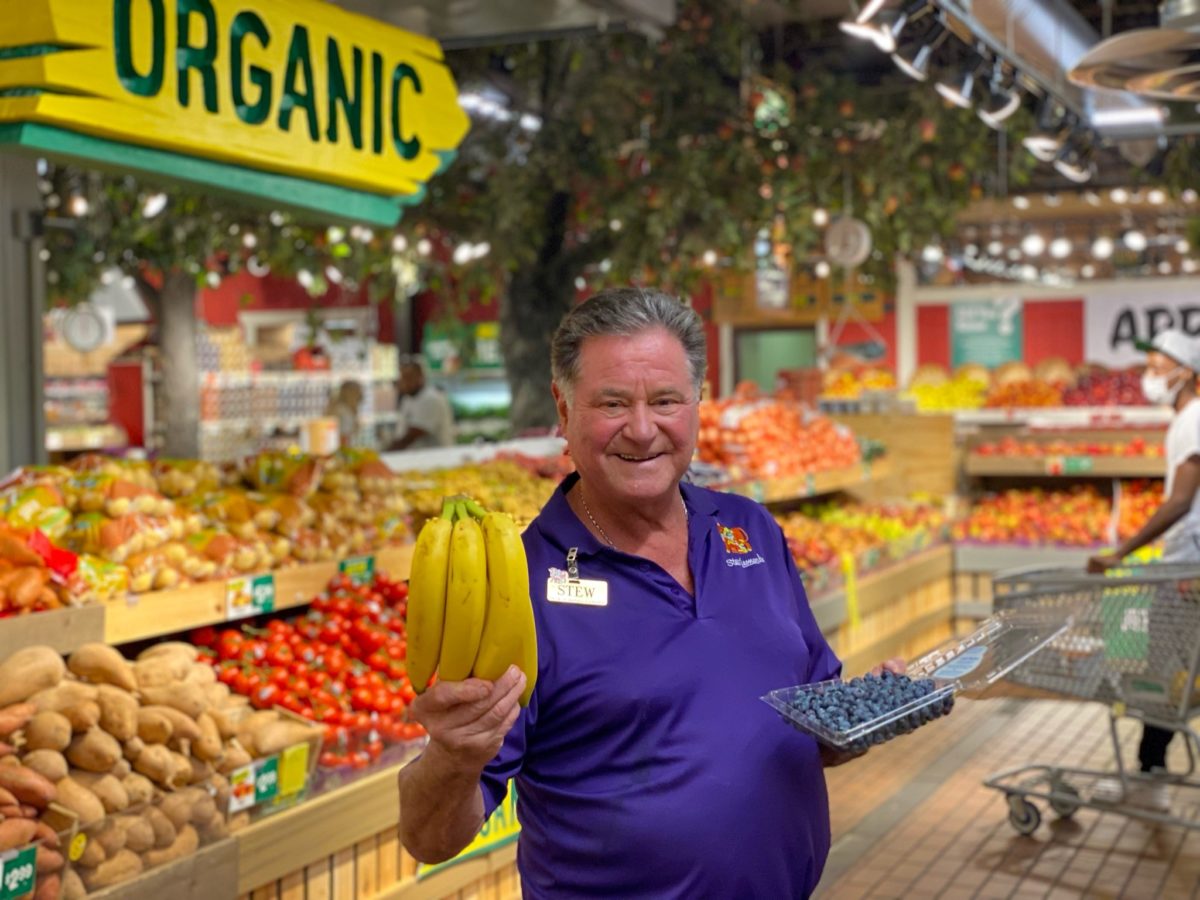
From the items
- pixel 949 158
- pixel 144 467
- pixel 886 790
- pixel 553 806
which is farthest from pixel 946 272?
pixel 553 806

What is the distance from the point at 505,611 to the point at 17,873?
4.74ft

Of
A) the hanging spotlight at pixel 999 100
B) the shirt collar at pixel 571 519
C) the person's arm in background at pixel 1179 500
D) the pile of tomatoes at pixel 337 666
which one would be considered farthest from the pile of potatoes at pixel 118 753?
the hanging spotlight at pixel 999 100

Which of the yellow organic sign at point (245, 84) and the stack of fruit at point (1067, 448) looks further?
the stack of fruit at point (1067, 448)

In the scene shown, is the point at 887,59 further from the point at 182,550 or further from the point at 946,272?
the point at 182,550

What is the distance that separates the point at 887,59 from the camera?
11.4 metres

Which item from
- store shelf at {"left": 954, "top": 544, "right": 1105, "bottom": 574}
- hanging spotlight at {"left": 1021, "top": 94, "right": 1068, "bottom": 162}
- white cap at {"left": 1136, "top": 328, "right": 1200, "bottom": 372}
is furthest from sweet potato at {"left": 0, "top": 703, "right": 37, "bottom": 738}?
hanging spotlight at {"left": 1021, "top": 94, "right": 1068, "bottom": 162}

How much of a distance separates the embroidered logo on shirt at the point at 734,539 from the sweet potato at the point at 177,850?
Result: 59.6 inches

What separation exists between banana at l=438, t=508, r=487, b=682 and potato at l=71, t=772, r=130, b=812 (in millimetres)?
1567

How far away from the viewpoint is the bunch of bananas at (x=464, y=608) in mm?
1699

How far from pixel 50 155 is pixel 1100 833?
431 cm

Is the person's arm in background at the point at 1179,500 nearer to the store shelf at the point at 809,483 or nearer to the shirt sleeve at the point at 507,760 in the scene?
the store shelf at the point at 809,483

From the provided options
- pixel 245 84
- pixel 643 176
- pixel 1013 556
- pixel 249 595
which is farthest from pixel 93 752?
pixel 1013 556

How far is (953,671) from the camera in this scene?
2.46 m

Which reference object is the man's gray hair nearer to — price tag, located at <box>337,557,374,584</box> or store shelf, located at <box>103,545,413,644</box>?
store shelf, located at <box>103,545,413,644</box>
